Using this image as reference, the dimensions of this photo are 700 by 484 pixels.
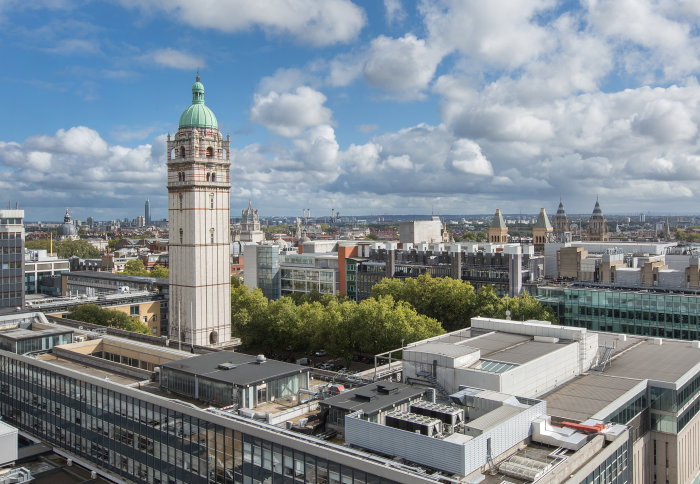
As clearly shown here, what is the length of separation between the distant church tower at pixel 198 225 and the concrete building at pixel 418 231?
7242cm

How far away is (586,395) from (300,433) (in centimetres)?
2118

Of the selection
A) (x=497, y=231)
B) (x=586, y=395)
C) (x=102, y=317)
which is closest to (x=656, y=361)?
(x=586, y=395)

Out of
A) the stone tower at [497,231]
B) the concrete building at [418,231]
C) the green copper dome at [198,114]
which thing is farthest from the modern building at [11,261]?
the stone tower at [497,231]

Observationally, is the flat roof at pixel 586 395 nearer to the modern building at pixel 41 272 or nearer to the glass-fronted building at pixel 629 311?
the glass-fronted building at pixel 629 311

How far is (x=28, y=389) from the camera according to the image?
2044 inches

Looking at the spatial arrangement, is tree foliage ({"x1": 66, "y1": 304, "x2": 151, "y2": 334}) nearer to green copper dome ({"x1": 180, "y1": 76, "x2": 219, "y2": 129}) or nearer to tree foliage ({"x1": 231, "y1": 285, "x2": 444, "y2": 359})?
tree foliage ({"x1": 231, "y1": 285, "x2": 444, "y2": 359})

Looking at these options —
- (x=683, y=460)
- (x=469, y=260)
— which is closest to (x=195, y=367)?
(x=683, y=460)

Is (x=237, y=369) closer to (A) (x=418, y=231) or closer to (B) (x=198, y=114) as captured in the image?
(B) (x=198, y=114)

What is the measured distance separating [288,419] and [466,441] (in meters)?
12.2

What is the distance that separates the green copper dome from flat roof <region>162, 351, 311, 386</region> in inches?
1621

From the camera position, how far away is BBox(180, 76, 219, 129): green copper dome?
78750 millimetres

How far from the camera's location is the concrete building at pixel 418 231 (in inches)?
5965

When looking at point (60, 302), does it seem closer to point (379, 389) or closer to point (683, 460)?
point (379, 389)

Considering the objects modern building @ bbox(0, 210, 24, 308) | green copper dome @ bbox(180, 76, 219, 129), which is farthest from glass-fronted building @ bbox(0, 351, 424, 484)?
green copper dome @ bbox(180, 76, 219, 129)
